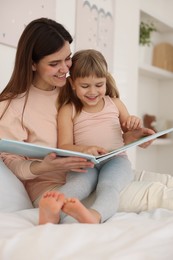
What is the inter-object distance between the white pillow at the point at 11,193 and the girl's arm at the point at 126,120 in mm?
451

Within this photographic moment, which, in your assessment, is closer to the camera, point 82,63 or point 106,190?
point 106,190

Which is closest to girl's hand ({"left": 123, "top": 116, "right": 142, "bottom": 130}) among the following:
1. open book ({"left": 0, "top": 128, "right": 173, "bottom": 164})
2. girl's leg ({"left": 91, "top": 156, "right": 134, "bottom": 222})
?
girl's leg ({"left": 91, "top": 156, "right": 134, "bottom": 222})

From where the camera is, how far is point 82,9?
225cm

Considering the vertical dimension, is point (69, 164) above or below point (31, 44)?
below

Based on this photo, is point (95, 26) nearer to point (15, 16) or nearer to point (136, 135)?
point (15, 16)

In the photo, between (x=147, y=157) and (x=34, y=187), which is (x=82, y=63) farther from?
(x=147, y=157)

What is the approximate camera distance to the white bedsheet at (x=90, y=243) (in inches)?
26.6

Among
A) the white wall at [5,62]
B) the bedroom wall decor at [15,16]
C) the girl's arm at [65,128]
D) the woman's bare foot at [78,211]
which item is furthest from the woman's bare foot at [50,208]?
the bedroom wall decor at [15,16]

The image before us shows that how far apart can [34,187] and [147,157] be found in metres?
2.32

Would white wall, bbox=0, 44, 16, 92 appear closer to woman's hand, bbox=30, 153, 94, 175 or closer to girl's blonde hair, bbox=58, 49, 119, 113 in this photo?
girl's blonde hair, bbox=58, 49, 119, 113

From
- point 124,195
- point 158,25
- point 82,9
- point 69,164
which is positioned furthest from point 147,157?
point 69,164

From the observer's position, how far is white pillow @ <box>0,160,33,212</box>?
1158 millimetres

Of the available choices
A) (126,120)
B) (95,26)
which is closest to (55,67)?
(126,120)

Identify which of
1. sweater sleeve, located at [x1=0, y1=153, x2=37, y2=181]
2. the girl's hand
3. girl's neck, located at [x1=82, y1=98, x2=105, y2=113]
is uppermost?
girl's neck, located at [x1=82, y1=98, x2=105, y2=113]
